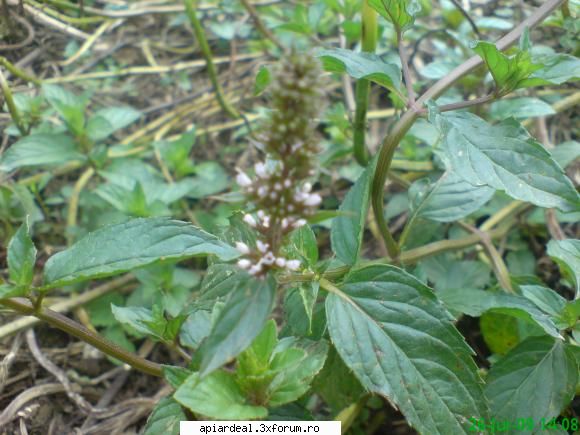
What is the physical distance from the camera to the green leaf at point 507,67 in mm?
1221

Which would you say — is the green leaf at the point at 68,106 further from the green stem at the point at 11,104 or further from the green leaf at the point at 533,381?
the green leaf at the point at 533,381

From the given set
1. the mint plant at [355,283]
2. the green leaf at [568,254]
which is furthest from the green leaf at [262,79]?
the green leaf at [568,254]

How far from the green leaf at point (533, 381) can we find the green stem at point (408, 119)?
0.41 metres

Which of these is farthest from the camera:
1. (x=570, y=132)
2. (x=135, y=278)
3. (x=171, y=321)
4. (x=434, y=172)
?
(x=570, y=132)

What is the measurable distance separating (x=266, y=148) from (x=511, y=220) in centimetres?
136

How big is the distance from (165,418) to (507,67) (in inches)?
44.0

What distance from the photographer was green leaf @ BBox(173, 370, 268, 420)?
103 centimetres

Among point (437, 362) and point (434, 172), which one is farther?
point (434, 172)

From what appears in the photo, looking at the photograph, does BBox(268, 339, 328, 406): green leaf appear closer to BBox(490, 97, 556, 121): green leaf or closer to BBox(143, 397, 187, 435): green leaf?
BBox(143, 397, 187, 435): green leaf

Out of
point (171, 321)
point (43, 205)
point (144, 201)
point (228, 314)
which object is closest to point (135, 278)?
point (144, 201)

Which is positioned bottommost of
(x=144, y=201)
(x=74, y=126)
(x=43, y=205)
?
(x=43, y=205)

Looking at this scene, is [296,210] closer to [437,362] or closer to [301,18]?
[437,362]

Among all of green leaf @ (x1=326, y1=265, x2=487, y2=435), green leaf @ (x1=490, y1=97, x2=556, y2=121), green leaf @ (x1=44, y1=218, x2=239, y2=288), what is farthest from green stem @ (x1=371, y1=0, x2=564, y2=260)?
green leaf @ (x1=44, y1=218, x2=239, y2=288)

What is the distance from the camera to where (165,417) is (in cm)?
123
